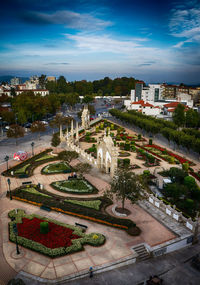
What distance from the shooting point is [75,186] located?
94.3ft

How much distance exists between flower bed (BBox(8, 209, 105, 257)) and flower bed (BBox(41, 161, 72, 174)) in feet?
40.6

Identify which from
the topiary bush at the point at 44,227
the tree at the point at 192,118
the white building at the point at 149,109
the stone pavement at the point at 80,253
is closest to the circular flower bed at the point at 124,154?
the stone pavement at the point at 80,253

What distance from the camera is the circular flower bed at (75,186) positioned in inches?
1084

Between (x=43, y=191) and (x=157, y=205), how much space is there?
13.6 metres

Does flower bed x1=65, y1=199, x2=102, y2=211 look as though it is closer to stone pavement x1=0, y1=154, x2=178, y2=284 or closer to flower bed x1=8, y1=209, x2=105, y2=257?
stone pavement x1=0, y1=154, x2=178, y2=284

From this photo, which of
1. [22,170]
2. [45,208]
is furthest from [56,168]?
[45,208]

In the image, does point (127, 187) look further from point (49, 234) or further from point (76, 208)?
point (49, 234)

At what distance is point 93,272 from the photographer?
15.8m

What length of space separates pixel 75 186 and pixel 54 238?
1007 centimetres

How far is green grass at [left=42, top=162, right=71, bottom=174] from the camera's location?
3369 centimetres

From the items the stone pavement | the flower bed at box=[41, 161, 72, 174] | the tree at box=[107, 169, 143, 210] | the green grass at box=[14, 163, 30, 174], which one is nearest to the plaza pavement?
the stone pavement

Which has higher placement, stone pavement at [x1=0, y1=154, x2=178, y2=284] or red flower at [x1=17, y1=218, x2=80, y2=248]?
red flower at [x1=17, y1=218, x2=80, y2=248]

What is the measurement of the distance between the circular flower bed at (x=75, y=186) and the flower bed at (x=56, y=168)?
12.0ft

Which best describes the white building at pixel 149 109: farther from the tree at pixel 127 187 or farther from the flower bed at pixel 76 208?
the tree at pixel 127 187
